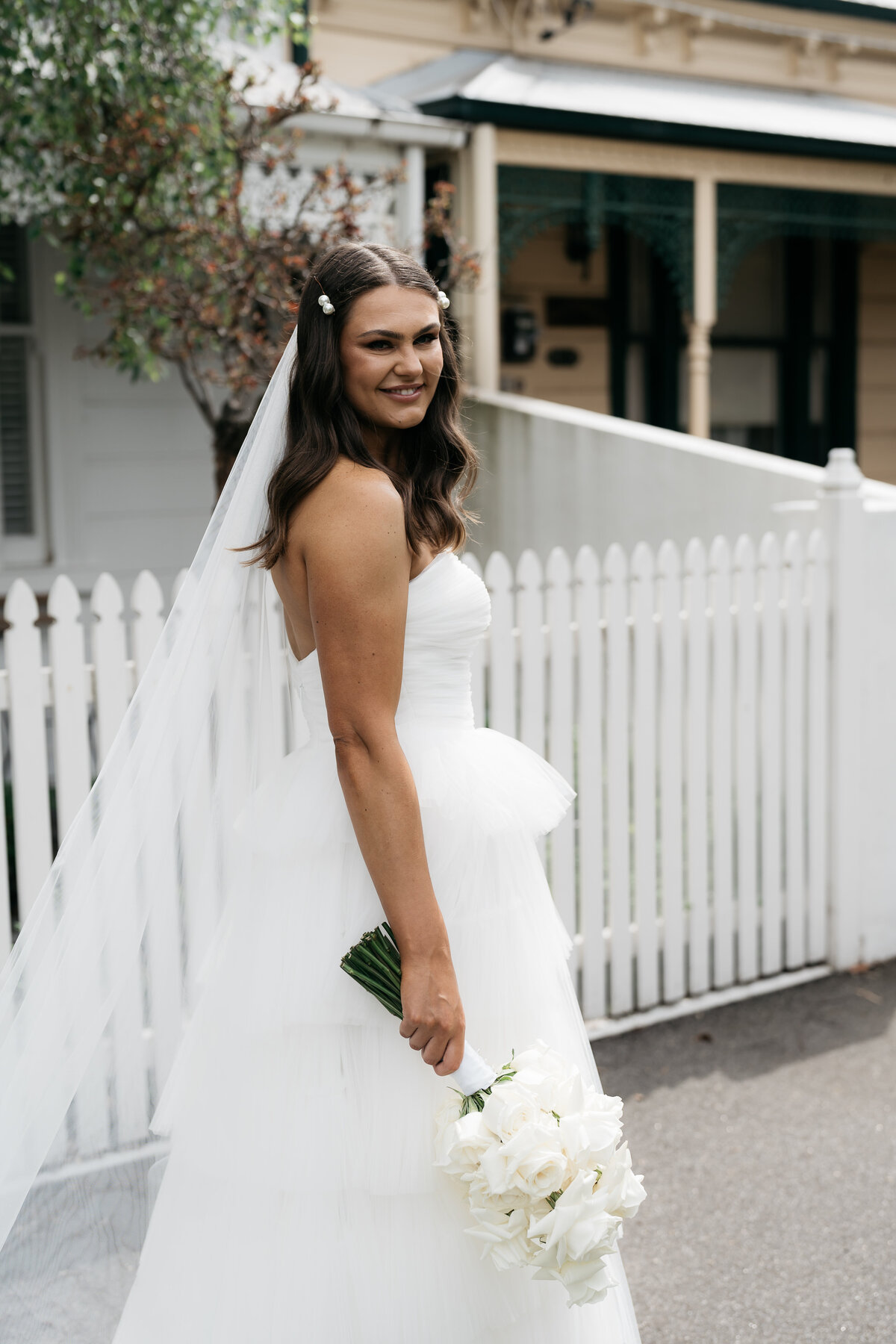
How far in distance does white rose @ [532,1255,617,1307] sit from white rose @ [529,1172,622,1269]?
2cm

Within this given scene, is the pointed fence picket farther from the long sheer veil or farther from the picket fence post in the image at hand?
the long sheer veil

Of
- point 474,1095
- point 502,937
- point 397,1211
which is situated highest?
point 502,937

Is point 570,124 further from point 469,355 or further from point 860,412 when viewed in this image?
point 860,412

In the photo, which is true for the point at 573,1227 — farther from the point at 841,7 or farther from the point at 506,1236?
the point at 841,7

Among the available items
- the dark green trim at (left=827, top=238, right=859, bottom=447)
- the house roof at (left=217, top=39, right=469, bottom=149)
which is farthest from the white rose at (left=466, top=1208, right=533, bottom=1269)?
the dark green trim at (left=827, top=238, right=859, bottom=447)

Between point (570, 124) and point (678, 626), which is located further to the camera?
point (570, 124)

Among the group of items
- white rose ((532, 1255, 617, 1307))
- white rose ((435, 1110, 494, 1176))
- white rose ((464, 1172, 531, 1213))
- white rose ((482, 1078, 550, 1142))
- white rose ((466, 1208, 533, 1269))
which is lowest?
white rose ((532, 1255, 617, 1307))

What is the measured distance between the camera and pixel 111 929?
7.48 feet

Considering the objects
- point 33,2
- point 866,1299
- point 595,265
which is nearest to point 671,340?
point 595,265

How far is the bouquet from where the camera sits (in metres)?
1.85

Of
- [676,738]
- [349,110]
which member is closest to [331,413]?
[676,738]

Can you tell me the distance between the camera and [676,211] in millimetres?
9211

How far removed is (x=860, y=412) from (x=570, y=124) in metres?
5.77

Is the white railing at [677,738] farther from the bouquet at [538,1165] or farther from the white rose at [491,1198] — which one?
the white rose at [491,1198]
